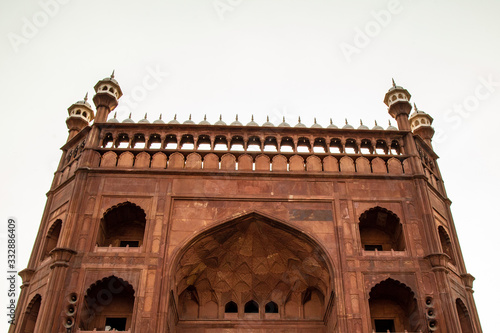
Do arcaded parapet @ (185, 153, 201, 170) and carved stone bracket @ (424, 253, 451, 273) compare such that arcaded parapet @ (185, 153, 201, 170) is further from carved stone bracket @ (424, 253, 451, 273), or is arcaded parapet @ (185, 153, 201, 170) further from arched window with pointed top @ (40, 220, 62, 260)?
carved stone bracket @ (424, 253, 451, 273)

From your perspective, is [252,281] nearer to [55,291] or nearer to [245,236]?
[245,236]

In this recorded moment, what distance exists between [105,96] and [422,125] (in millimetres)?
12144

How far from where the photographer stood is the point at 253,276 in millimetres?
17500

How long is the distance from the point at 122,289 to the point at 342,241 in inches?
259

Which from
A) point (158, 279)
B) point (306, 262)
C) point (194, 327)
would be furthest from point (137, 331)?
point (306, 262)

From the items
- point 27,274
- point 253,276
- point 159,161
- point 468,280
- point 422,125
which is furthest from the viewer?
point 422,125

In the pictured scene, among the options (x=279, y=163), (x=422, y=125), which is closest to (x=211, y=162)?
(x=279, y=163)

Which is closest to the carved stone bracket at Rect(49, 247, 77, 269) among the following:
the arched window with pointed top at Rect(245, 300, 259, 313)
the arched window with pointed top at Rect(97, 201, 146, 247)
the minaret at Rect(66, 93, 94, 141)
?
the arched window with pointed top at Rect(97, 201, 146, 247)

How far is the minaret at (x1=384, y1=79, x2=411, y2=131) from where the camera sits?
18906mm

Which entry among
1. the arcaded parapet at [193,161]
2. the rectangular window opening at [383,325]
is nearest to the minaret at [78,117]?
the arcaded parapet at [193,161]

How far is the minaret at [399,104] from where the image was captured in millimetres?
18906

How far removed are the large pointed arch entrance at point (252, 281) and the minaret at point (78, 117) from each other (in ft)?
24.2

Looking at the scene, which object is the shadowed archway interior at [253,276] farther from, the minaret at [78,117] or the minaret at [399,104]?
the minaret at [78,117]

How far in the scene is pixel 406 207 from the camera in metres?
16.5
